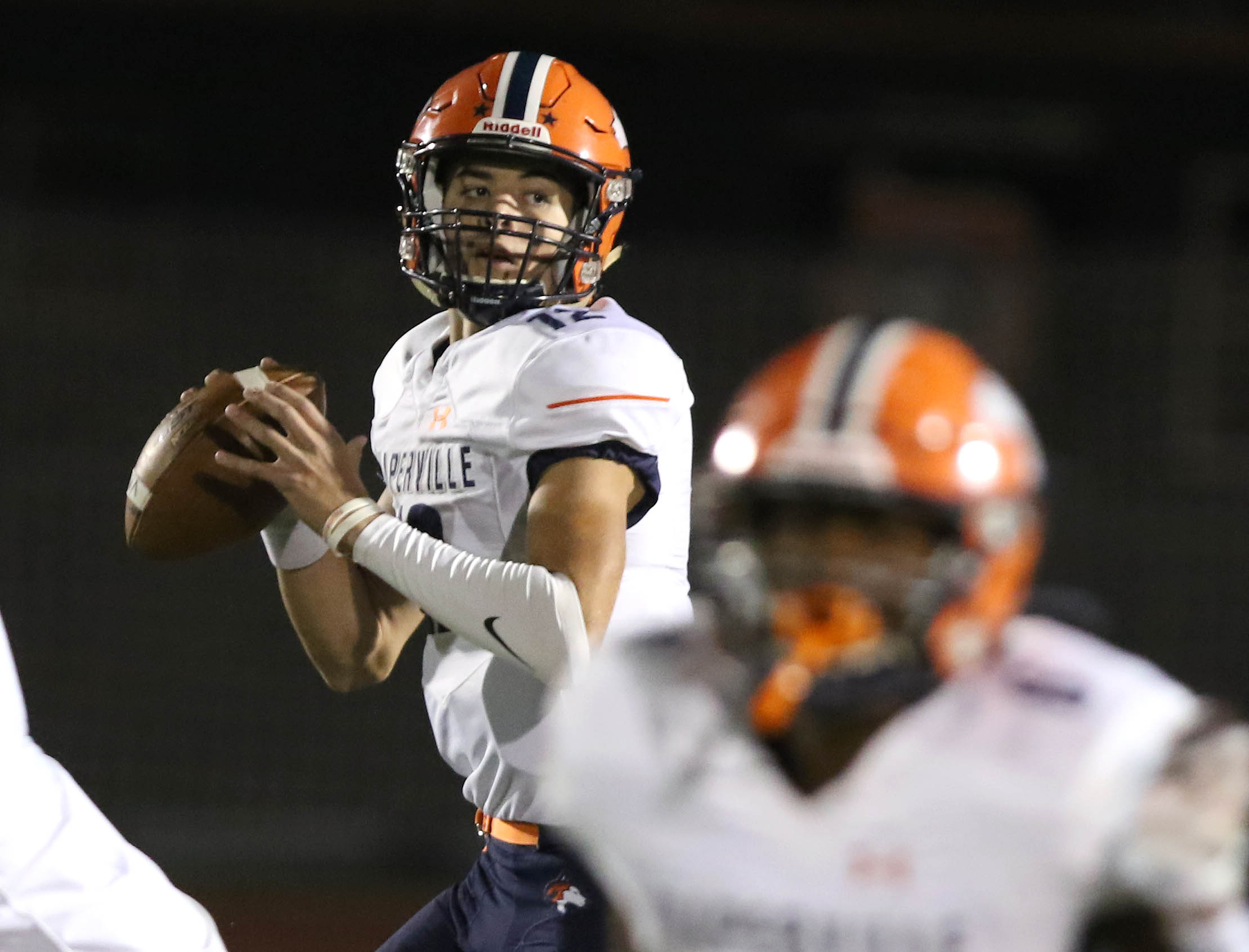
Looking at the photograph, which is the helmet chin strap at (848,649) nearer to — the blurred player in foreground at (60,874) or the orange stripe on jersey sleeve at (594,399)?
the orange stripe on jersey sleeve at (594,399)

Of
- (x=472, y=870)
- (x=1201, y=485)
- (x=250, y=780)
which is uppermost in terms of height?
(x=472, y=870)

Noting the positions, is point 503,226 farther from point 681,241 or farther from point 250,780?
point 681,241

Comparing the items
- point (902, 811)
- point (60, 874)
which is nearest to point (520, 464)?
point (60, 874)

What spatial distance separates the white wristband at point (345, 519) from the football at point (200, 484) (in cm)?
28

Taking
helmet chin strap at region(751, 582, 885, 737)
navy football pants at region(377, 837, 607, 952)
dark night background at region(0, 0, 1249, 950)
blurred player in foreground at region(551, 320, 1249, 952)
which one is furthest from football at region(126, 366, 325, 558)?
dark night background at region(0, 0, 1249, 950)

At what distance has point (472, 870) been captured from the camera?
2.72 m

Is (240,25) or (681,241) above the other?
(240,25)

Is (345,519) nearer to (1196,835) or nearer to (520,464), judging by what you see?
(520,464)

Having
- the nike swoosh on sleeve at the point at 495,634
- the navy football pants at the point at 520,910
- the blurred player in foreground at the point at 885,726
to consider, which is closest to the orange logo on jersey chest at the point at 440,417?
the nike swoosh on sleeve at the point at 495,634

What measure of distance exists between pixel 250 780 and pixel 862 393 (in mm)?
5581

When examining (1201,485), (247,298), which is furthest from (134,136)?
(1201,485)

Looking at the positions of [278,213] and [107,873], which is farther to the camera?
[278,213]

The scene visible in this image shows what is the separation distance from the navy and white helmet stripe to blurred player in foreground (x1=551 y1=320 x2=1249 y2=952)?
119 cm

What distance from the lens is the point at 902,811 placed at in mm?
1604
